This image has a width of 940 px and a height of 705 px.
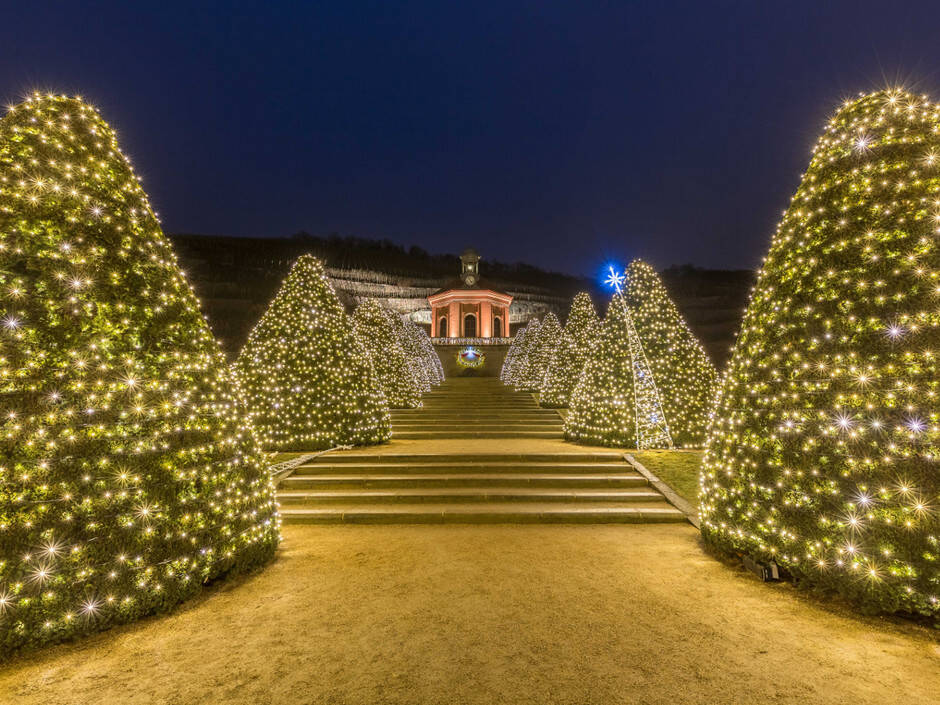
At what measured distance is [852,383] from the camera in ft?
12.7

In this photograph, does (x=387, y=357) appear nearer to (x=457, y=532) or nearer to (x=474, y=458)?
(x=474, y=458)

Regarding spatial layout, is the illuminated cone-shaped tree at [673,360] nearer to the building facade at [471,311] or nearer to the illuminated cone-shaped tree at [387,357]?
the illuminated cone-shaped tree at [387,357]

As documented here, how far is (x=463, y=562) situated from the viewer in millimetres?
5199

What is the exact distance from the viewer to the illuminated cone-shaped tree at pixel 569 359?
15328mm

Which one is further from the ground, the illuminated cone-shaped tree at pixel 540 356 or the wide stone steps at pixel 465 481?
the illuminated cone-shaped tree at pixel 540 356

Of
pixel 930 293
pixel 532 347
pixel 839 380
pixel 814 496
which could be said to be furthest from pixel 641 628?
pixel 532 347

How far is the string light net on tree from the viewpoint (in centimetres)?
1012

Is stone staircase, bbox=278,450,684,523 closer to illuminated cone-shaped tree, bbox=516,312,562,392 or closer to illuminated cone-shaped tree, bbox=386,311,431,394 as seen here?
illuminated cone-shaped tree, bbox=386,311,431,394

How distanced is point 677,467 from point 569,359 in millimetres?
7392

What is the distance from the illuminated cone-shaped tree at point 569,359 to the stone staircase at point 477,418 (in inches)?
29.7

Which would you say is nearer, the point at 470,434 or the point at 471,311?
the point at 470,434

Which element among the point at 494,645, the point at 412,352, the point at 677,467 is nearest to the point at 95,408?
the point at 494,645

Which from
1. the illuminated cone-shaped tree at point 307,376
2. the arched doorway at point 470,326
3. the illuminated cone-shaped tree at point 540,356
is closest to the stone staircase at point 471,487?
the illuminated cone-shaped tree at point 307,376

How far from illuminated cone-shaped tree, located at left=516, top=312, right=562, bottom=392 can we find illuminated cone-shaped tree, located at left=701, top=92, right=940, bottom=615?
12698mm
